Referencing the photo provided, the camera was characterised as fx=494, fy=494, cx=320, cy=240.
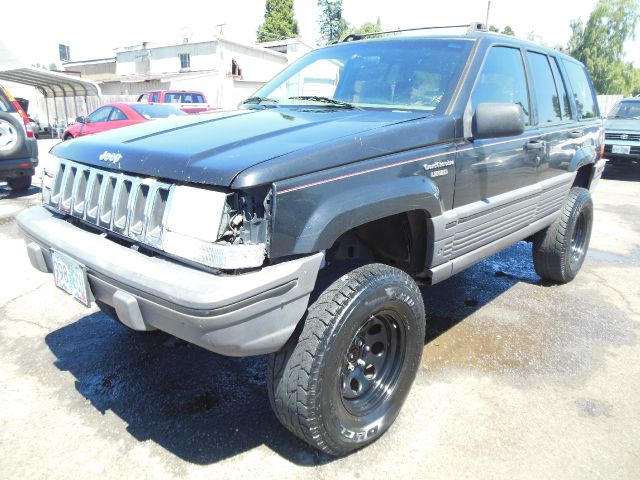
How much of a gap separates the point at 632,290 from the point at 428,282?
282cm

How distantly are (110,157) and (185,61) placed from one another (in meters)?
32.9

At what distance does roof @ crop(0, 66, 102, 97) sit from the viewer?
17172mm

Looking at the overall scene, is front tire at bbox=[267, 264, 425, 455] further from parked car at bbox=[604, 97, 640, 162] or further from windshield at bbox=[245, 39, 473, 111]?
parked car at bbox=[604, 97, 640, 162]

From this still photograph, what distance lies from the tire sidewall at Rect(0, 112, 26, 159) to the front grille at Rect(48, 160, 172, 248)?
18.9ft

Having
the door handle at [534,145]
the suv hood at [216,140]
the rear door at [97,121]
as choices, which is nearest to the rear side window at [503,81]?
the door handle at [534,145]

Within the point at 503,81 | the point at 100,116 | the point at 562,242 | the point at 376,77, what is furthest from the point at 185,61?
the point at 503,81

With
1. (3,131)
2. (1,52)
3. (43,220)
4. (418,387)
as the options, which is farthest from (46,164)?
(1,52)

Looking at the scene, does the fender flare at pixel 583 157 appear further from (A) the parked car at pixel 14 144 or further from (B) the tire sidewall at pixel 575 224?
(A) the parked car at pixel 14 144

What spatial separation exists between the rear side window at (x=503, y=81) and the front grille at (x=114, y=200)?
1.84 m

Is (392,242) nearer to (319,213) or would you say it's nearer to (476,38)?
(319,213)

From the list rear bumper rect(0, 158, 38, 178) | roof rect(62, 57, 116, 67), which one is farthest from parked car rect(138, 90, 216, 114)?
roof rect(62, 57, 116, 67)

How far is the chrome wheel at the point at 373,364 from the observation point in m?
2.35

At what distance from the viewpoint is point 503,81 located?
3176mm

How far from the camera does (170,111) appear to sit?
1166cm
